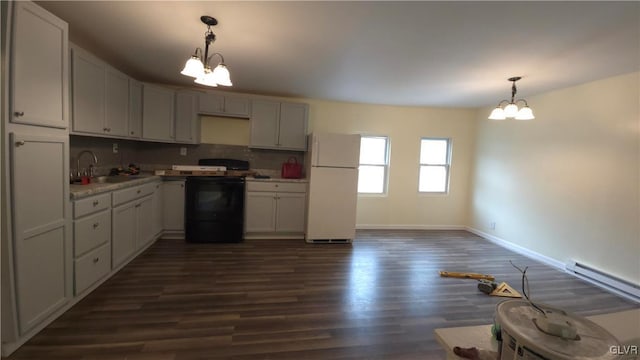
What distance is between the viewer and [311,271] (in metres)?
3.25

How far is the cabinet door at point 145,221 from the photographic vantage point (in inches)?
133

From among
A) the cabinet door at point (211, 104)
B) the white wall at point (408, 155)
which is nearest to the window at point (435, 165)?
the white wall at point (408, 155)

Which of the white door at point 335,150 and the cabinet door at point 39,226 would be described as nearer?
the cabinet door at point 39,226

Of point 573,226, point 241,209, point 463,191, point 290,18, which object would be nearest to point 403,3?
point 290,18

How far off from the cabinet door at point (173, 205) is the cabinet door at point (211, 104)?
112cm

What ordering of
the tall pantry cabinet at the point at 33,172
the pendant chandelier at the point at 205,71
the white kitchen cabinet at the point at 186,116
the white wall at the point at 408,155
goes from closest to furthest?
the tall pantry cabinet at the point at 33,172
the pendant chandelier at the point at 205,71
the white kitchen cabinet at the point at 186,116
the white wall at the point at 408,155

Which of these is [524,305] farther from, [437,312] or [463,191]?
[463,191]

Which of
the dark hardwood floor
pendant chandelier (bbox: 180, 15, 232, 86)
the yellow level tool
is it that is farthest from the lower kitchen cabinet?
pendant chandelier (bbox: 180, 15, 232, 86)

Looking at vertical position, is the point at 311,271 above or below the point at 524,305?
below

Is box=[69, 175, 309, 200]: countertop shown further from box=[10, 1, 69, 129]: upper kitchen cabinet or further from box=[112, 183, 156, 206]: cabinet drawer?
box=[10, 1, 69, 129]: upper kitchen cabinet

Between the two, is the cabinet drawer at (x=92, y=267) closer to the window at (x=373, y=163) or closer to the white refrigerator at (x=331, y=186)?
the white refrigerator at (x=331, y=186)

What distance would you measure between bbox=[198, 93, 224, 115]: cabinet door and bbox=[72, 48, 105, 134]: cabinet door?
141cm

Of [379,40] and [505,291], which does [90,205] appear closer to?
[379,40]

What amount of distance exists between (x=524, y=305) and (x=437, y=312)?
190 centimetres
